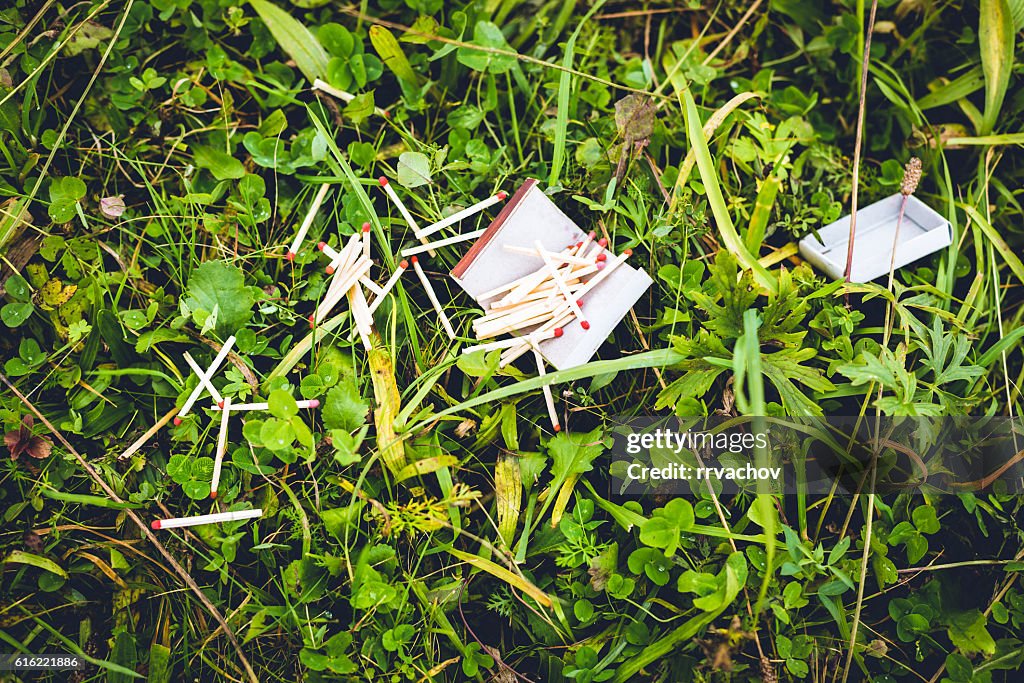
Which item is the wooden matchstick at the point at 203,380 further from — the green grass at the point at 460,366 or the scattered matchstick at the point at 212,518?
the scattered matchstick at the point at 212,518

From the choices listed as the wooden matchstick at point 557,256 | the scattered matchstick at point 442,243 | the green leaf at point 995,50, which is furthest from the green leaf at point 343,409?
the green leaf at point 995,50

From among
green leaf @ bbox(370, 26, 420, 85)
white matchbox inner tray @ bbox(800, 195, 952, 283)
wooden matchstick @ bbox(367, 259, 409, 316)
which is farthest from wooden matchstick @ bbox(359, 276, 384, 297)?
white matchbox inner tray @ bbox(800, 195, 952, 283)

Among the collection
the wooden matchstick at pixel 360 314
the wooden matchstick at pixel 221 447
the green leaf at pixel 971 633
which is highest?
the wooden matchstick at pixel 360 314

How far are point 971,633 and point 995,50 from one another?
4.87 ft

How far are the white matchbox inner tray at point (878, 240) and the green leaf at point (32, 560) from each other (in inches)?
79.3

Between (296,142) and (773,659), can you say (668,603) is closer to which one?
(773,659)

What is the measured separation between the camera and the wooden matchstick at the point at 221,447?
1.56m

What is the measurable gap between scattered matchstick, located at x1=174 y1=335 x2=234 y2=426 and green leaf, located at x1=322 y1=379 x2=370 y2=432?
0.31 m

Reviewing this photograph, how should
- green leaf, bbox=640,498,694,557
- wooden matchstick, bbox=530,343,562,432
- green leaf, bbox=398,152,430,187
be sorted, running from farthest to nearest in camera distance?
green leaf, bbox=398,152,430,187, wooden matchstick, bbox=530,343,562,432, green leaf, bbox=640,498,694,557

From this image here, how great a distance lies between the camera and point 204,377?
5.32 feet

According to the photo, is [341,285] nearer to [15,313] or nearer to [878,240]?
[15,313]

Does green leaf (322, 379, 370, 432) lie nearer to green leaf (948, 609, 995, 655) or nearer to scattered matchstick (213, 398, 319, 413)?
scattered matchstick (213, 398, 319, 413)

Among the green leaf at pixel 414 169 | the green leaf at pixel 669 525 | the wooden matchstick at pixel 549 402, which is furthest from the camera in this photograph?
the green leaf at pixel 414 169

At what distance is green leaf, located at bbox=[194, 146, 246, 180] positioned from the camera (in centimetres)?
174
